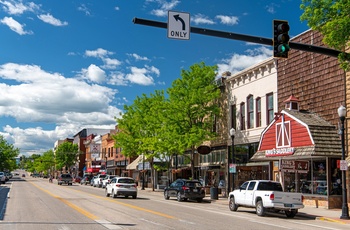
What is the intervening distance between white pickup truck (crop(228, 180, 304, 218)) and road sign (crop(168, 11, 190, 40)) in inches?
405

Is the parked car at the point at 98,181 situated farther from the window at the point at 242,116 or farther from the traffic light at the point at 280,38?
the traffic light at the point at 280,38

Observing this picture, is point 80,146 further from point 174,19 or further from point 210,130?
point 174,19

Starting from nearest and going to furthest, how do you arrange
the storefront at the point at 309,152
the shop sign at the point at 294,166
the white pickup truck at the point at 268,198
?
the white pickup truck at the point at 268,198 < the storefront at the point at 309,152 < the shop sign at the point at 294,166

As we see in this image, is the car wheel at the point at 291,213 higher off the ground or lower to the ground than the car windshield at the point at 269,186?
lower

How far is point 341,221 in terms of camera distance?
18.0m

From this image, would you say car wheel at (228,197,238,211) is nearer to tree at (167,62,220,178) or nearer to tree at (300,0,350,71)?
tree at (300,0,350,71)

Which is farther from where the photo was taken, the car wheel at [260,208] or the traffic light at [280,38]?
the car wheel at [260,208]

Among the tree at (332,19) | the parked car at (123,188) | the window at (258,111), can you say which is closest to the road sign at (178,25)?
the tree at (332,19)

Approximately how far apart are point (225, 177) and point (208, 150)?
281cm

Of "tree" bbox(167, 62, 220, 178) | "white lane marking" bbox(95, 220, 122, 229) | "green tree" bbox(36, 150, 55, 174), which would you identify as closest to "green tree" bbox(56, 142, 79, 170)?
"green tree" bbox(36, 150, 55, 174)

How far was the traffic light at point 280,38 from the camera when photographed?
12.0m

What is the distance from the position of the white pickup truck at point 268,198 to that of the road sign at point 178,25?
1028 cm

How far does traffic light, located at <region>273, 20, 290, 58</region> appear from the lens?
472 inches

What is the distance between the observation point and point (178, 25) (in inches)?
469
